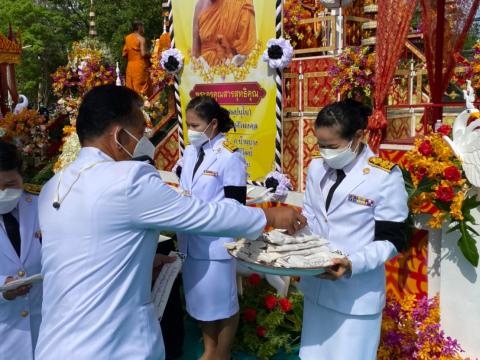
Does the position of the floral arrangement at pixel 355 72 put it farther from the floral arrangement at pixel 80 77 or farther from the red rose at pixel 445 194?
the floral arrangement at pixel 80 77

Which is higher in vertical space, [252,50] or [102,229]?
[252,50]

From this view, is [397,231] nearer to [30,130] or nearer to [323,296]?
[323,296]

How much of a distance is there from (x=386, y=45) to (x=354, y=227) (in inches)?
113

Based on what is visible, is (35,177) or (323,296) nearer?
(323,296)

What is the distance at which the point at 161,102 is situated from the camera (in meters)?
8.51

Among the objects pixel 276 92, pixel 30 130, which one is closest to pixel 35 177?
pixel 30 130

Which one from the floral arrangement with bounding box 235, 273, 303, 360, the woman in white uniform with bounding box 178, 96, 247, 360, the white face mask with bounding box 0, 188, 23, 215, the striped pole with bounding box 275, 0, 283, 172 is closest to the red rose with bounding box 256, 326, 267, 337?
the floral arrangement with bounding box 235, 273, 303, 360

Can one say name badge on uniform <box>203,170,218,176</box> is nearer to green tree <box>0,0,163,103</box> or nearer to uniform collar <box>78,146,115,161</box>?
uniform collar <box>78,146,115,161</box>

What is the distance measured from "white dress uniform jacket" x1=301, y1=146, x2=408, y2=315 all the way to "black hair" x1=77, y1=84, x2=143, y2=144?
1022 millimetres

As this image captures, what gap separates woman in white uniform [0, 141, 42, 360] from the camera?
7.47 ft

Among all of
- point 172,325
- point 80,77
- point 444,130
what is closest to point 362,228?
point 444,130

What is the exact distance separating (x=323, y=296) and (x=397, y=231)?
0.45 meters

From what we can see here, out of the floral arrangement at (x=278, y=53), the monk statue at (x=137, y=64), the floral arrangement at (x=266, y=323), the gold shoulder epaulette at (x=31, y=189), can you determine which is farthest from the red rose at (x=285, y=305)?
the monk statue at (x=137, y=64)

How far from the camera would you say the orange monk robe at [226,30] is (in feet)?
19.2
